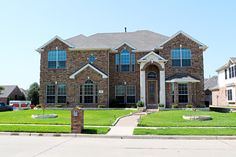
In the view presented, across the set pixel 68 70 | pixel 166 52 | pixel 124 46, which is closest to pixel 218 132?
pixel 166 52

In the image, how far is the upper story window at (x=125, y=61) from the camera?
31.7m

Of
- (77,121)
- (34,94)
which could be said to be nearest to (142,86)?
(77,121)

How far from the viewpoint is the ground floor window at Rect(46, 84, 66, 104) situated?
104 feet

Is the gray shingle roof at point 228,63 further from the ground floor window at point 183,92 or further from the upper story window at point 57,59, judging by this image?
the upper story window at point 57,59

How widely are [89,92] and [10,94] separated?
42.4 meters

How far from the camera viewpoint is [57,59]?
106 feet

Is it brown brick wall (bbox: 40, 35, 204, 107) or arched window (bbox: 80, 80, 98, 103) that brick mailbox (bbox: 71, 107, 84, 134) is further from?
arched window (bbox: 80, 80, 98, 103)

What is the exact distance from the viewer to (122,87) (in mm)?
31906

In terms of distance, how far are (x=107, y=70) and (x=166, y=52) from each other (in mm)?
7240

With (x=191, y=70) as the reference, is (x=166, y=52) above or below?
above

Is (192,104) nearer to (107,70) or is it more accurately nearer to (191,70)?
(191,70)

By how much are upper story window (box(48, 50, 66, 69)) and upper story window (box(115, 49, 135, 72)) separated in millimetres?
6522

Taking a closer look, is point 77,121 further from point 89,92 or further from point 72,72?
point 72,72

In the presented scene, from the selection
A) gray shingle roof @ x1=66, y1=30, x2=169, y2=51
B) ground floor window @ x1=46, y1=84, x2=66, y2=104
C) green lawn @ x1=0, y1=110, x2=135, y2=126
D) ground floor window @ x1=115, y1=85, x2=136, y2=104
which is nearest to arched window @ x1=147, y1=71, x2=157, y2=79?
ground floor window @ x1=115, y1=85, x2=136, y2=104
